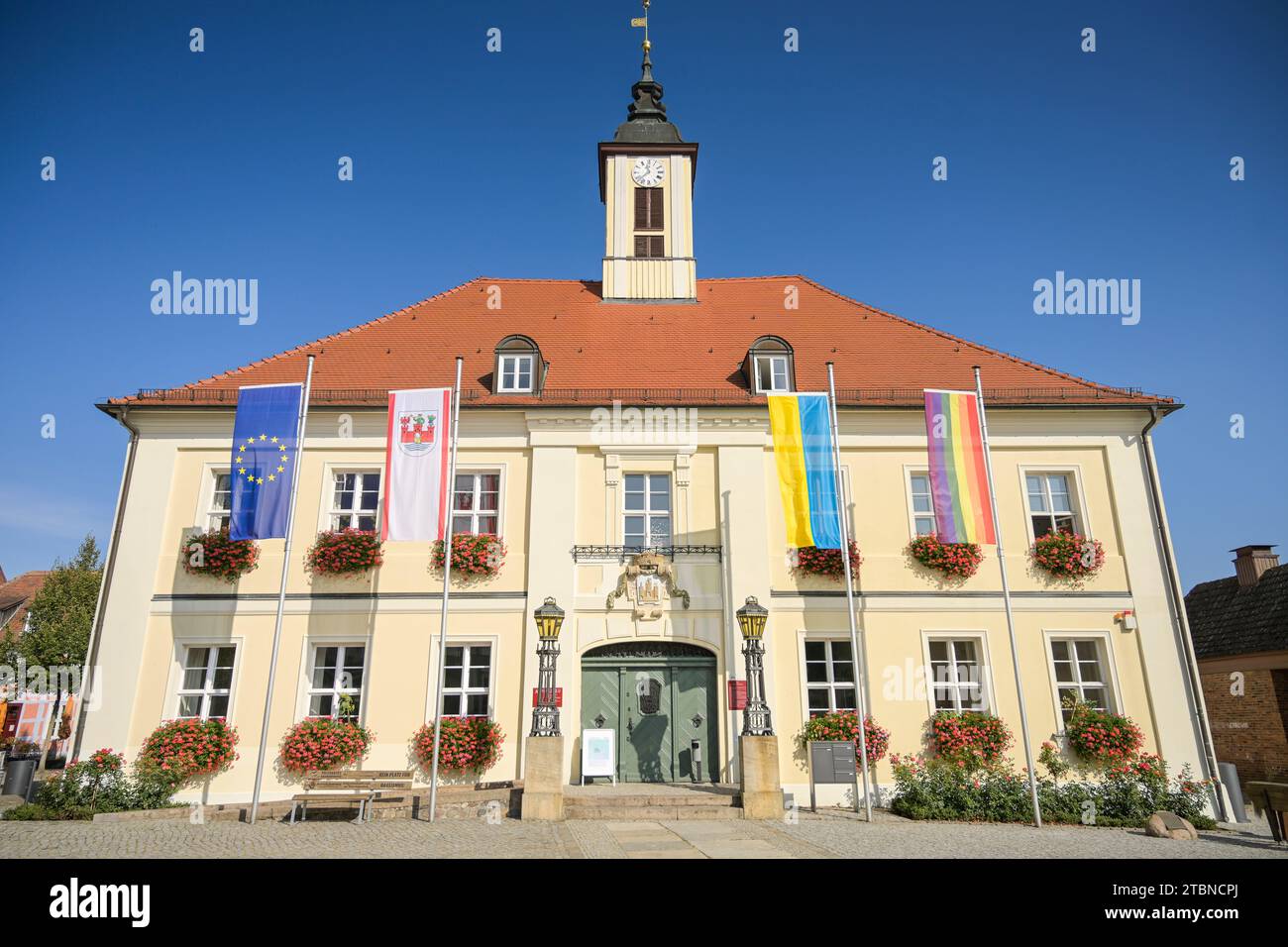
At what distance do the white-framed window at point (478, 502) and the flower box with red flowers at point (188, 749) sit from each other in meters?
5.43

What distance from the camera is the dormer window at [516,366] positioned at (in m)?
15.6

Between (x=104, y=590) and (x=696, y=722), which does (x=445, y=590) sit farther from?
(x=104, y=590)

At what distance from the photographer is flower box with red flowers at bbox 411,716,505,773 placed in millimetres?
12992

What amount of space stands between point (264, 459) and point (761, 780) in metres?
10.2

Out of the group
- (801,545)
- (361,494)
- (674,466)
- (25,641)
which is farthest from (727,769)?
(25,641)

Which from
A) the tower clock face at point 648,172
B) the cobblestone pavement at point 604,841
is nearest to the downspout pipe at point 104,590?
the cobblestone pavement at point 604,841

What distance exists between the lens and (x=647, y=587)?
46.4 feet

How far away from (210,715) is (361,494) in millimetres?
4854

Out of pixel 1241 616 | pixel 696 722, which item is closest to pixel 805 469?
pixel 696 722

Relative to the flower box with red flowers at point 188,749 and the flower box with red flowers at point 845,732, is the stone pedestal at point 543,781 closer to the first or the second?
the flower box with red flowers at point 845,732

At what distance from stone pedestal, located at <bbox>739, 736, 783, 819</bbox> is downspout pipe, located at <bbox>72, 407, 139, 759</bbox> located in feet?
37.8

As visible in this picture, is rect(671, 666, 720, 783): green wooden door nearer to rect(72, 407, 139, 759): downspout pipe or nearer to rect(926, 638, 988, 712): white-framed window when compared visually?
rect(926, 638, 988, 712): white-framed window

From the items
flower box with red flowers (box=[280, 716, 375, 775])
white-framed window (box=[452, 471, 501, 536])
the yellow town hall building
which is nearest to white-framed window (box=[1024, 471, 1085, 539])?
the yellow town hall building

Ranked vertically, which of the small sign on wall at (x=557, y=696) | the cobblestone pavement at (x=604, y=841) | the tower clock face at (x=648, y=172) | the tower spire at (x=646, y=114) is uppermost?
the tower spire at (x=646, y=114)
